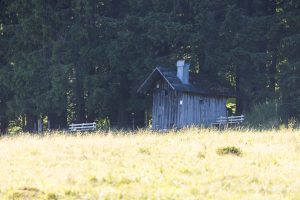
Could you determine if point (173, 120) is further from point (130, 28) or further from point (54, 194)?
point (54, 194)

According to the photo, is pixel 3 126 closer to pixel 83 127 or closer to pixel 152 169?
pixel 83 127

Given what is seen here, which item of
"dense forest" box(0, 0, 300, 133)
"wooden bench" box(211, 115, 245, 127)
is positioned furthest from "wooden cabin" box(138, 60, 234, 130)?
"dense forest" box(0, 0, 300, 133)

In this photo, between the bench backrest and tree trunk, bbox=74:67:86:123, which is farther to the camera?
tree trunk, bbox=74:67:86:123

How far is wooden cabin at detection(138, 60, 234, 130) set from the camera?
108ft

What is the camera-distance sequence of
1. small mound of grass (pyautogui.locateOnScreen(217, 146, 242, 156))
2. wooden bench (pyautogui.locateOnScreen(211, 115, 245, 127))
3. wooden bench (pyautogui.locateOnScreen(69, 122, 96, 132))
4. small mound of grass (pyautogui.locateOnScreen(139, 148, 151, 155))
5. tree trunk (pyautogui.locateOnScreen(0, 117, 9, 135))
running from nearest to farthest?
1. small mound of grass (pyautogui.locateOnScreen(217, 146, 242, 156))
2. small mound of grass (pyautogui.locateOnScreen(139, 148, 151, 155))
3. wooden bench (pyautogui.locateOnScreen(69, 122, 96, 132))
4. wooden bench (pyautogui.locateOnScreen(211, 115, 245, 127))
5. tree trunk (pyautogui.locateOnScreen(0, 117, 9, 135))

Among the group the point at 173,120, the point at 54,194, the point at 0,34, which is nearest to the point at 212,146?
the point at 54,194

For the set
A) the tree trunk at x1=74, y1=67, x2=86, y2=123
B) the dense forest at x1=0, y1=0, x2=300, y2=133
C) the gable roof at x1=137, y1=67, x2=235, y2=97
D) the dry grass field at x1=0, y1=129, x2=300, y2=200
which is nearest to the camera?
the dry grass field at x1=0, y1=129, x2=300, y2=200

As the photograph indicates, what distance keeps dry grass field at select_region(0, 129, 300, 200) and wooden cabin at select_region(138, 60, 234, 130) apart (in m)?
13.6

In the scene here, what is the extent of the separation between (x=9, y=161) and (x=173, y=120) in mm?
19626

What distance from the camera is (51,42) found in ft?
117

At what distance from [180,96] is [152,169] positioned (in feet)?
66.1

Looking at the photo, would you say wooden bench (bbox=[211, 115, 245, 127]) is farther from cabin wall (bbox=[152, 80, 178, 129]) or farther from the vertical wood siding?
cabin wall (bbox=[152, 80, 178, 129])

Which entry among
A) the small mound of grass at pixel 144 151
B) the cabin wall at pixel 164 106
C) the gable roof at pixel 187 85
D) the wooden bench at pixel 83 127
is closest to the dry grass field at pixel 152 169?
the small mound of grass at pixel 144 151

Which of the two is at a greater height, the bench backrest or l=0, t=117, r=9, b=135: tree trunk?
the bench backrest
